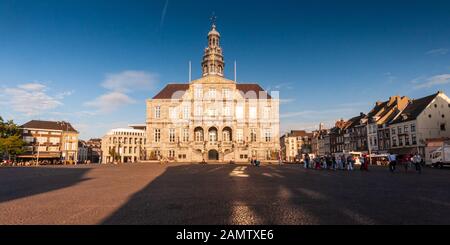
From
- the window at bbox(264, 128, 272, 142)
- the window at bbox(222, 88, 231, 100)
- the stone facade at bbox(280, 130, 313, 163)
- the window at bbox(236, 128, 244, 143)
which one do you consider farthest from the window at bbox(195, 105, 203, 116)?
the stone facade at bbox(280, 130, 313, 163)

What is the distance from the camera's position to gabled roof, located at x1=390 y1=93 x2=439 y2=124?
5525cm

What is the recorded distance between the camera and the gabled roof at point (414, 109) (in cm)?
5525

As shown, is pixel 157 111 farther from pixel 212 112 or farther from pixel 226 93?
pixel 226 93

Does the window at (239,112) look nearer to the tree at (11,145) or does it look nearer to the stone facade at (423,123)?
the stone facade at (423,123)

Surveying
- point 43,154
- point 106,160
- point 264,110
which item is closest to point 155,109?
point 264,110

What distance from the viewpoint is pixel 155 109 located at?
7994 cm

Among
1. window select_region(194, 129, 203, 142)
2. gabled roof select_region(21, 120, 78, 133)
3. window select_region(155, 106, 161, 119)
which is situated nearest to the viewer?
window select_region(194, 129, 203, 142)

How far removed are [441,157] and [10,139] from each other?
7799 cm

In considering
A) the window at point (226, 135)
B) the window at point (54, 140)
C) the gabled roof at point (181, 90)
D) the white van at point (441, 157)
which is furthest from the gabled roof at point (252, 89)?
the window at point (54, 140)

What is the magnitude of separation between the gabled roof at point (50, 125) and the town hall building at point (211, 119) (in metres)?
33.5

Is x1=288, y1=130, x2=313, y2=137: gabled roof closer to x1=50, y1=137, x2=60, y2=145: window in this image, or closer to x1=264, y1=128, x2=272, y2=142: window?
x1=264, y1=128, x2=272, y2=142: window
